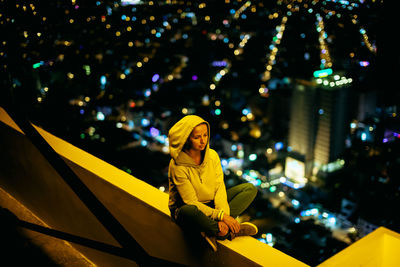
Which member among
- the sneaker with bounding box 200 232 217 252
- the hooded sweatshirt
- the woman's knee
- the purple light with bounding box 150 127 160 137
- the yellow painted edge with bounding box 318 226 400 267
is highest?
the hooded sweatshirt

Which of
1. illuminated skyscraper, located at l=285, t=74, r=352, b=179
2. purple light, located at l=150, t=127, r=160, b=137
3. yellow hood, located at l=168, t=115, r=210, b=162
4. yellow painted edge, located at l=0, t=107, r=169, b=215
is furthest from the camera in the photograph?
illuminated skyscraper, located at l=285, t=74, r=352, b=179

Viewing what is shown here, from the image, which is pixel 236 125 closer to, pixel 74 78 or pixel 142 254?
pixel 74 78

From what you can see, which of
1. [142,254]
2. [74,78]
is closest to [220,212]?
[142,254]

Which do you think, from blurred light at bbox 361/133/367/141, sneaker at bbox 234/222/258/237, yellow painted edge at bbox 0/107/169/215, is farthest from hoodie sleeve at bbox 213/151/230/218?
blurred light at bbox 361/133/367/141

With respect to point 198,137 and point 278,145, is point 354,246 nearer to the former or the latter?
point 198,137

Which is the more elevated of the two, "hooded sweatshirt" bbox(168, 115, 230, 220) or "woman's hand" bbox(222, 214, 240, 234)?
"hooded sweatshirt" bbox(168, 115, 230, 220)

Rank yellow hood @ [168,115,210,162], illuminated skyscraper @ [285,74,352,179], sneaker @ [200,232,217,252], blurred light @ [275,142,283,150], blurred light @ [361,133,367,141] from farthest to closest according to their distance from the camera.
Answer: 1. illuminated skyscraper @ [285,74,352,179]
2. blurred light @ [275,142,283,150]
3. blurred light @ [361,133,367,141]
4. yellow hood @ [168,115,210,162]
5. sneaker @ [200,232,217,252]

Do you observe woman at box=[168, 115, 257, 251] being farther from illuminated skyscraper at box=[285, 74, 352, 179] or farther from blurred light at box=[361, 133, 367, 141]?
illuminated skyscraper at box=[285, 74, 352, 179]

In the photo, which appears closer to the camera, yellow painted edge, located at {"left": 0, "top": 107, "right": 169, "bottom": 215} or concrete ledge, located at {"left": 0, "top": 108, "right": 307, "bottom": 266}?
concrete ledge, located at {"left": 0, "top": 108, "right": 307, "bottom": 266}
